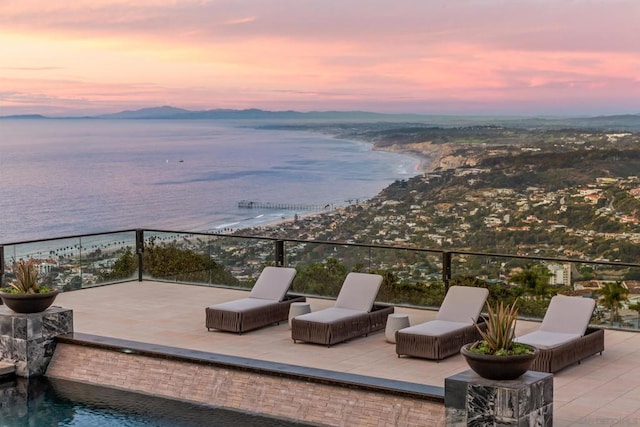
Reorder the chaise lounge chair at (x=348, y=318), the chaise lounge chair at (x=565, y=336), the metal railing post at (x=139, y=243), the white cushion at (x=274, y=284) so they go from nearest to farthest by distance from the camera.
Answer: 1. the chaise lounge chair at (x=565, y=336)
2. the chaise lounge chair at (x=348, y=318)
3. the white cushion at (x=274, y=284)
4. the metal railing post at (x=139, y=243)

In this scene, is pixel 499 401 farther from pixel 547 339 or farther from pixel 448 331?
pixel 448 331

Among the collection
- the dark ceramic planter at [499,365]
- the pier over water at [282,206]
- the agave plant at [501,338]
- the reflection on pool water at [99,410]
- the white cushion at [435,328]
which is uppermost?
the agave plant at [501,338]

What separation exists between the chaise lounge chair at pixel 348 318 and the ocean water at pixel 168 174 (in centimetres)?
4549

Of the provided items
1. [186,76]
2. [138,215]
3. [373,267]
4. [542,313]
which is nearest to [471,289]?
[542,313]

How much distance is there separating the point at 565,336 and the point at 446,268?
3163 millimetres

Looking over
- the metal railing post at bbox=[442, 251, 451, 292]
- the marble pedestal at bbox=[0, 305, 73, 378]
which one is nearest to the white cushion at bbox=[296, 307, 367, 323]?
the metal railing post at bbox=[442, 251, 451, 292]

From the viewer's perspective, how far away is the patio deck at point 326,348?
8594mm

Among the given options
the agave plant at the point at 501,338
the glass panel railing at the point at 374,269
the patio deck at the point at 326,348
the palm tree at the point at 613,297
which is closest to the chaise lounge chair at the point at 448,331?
the patio deck at the point at 326,348

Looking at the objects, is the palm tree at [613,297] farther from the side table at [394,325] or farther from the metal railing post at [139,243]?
the metal railing post at [139,243]

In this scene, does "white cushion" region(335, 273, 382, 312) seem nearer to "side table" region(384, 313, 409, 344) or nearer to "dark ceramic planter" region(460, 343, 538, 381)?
"side table" region(384, 313, 409, 344)

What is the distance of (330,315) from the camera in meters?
11.2

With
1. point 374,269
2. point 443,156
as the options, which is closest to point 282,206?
point 443,156

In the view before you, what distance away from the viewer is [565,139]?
147 ft

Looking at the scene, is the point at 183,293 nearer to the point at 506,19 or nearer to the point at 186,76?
the point at 506,19
